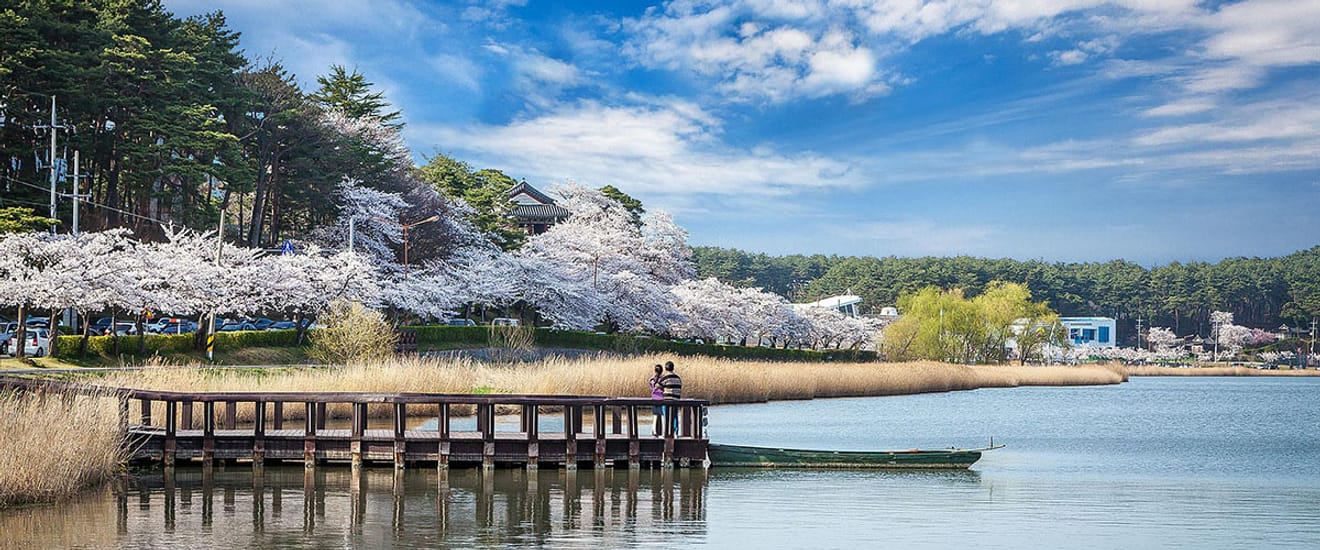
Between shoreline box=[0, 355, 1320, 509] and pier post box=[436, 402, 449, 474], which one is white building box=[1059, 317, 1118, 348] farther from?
pier post box=[436, 402, 449, 474]

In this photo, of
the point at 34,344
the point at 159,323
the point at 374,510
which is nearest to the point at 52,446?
the point at 374,510

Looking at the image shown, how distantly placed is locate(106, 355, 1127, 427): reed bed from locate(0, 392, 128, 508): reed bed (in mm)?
8772

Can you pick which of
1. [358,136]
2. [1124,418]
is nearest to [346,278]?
[358,136]

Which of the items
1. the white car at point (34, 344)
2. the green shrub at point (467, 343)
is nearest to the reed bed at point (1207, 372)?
the green shrub at point (467, 343)

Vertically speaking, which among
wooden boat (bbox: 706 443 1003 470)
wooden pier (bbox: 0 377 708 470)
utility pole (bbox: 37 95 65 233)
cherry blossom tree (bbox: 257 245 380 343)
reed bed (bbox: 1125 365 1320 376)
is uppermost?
utility pole (bbox: 37 95 65 233)

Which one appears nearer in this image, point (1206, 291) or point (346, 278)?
point (346, 278)

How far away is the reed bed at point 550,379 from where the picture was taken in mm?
35562

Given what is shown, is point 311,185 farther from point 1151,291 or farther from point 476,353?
point 1151,291

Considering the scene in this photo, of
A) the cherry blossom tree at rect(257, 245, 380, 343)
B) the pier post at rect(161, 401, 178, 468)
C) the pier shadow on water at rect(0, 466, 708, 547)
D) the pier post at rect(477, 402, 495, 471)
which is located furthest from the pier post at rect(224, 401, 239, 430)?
the cherry blossom tree at rect(257, 245, 380, 343)

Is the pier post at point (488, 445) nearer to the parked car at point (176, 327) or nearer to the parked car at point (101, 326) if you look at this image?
the parked car at point (101, 326)

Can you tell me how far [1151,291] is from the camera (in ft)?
624

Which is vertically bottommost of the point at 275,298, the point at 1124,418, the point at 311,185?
the point at 1124,418

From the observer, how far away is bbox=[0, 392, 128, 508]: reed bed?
21266 millimetres

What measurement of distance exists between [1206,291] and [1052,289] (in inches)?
806
